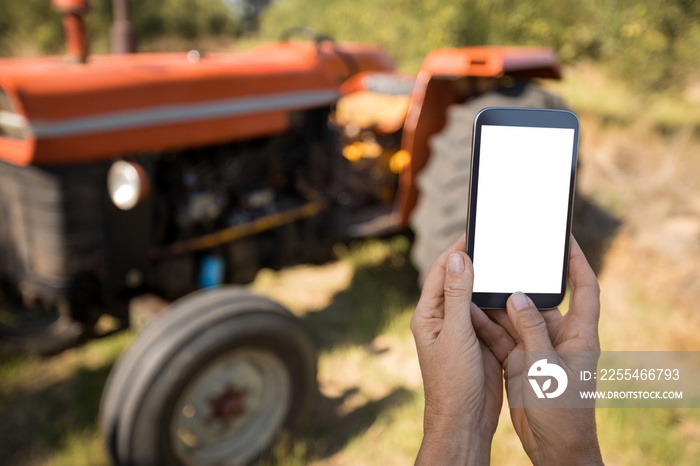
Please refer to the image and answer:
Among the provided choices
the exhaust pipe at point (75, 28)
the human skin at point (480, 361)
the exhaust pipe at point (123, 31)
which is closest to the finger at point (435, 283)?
the human skin at point (480, 361)

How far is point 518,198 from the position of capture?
3.31 ft

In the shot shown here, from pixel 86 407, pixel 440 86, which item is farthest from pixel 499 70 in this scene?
pixel 86 407

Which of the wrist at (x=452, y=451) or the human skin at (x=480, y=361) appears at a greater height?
the human skin at (x=480, y=361)

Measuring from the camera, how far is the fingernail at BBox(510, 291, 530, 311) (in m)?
0.95

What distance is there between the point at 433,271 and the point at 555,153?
12.6 inches

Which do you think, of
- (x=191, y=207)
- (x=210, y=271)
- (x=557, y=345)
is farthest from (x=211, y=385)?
(x=557, y=345)

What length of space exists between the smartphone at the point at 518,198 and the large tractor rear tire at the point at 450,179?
1364 millimetres

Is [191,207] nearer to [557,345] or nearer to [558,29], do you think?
[557,345]

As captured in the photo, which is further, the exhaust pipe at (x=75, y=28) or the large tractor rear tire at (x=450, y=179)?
the large tractor rear tire at (x=450, y=179)

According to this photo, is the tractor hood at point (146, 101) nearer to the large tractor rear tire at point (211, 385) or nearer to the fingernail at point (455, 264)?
the large tractor rear tire at point (211, 385)

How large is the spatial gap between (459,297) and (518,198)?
24cm

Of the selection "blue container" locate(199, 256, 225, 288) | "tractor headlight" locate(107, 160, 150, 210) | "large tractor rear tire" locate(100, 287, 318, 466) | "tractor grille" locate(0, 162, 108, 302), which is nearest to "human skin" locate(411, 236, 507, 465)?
"large tractor rear tire" locate(100, 287, 318, 466)

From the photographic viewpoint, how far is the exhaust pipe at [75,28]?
2.13 meters

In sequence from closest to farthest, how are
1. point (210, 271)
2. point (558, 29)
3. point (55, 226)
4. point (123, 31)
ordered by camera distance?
point (55, 226) → point (210, 271) → point (123, 31) → point (558, 29)
